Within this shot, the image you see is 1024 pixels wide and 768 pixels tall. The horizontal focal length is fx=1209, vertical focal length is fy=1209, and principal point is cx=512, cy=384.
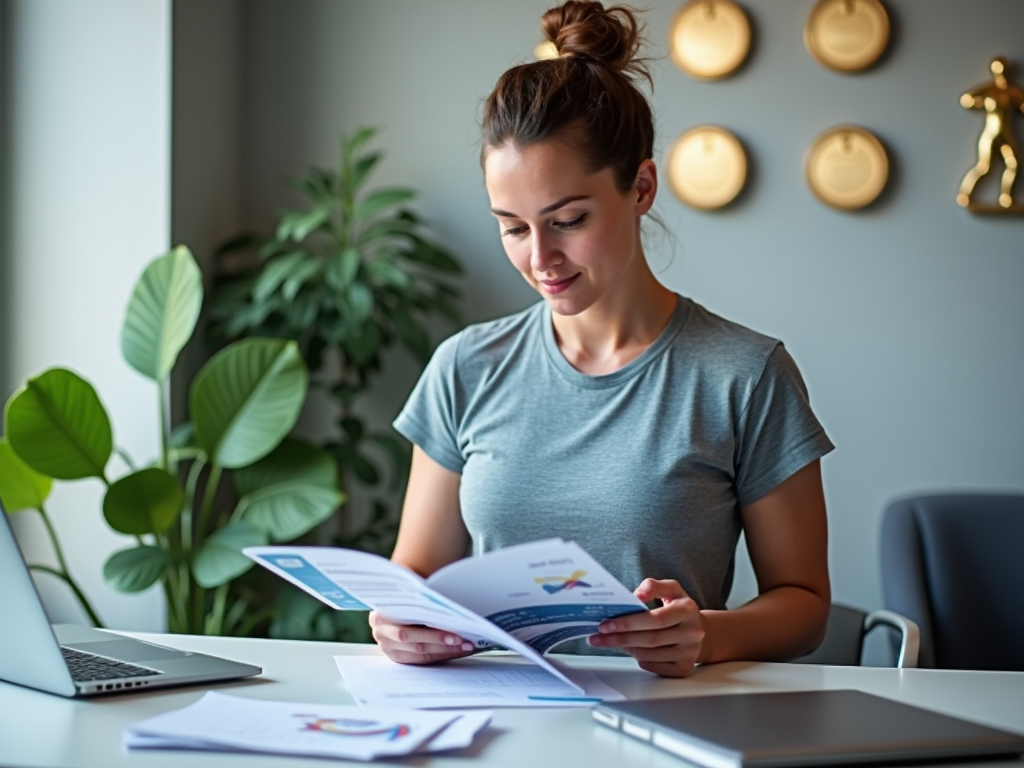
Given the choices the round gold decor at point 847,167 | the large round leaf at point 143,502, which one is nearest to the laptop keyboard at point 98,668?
the large round leaf at point 143,502

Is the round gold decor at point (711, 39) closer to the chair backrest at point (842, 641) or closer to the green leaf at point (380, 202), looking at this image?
the green leaf at point (380, 202)

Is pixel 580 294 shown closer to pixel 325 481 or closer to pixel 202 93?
pixel 325 481

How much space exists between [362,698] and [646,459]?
→ 0.56 meters

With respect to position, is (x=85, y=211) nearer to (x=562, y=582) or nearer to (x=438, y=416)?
(x=438, y=416)

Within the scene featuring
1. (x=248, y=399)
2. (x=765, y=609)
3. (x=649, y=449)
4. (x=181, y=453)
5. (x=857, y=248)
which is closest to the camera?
(x=765, y=609)

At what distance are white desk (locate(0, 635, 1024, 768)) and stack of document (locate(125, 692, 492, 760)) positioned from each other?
1cm

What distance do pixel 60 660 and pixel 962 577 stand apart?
192 centimetres

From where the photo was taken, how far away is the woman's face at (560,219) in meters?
1.53

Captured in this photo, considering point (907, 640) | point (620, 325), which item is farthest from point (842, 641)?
point (620, 325)

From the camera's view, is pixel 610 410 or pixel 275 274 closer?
pixel 610 410

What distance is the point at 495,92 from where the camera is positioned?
5.32 feet

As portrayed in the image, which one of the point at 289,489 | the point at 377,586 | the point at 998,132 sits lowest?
the point at 289,489

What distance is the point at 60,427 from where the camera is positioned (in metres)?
2.48

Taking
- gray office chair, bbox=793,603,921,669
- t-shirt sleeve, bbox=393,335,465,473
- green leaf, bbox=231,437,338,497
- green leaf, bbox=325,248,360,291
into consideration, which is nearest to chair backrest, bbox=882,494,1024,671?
gray office chair, bbox=793,603,921,669
